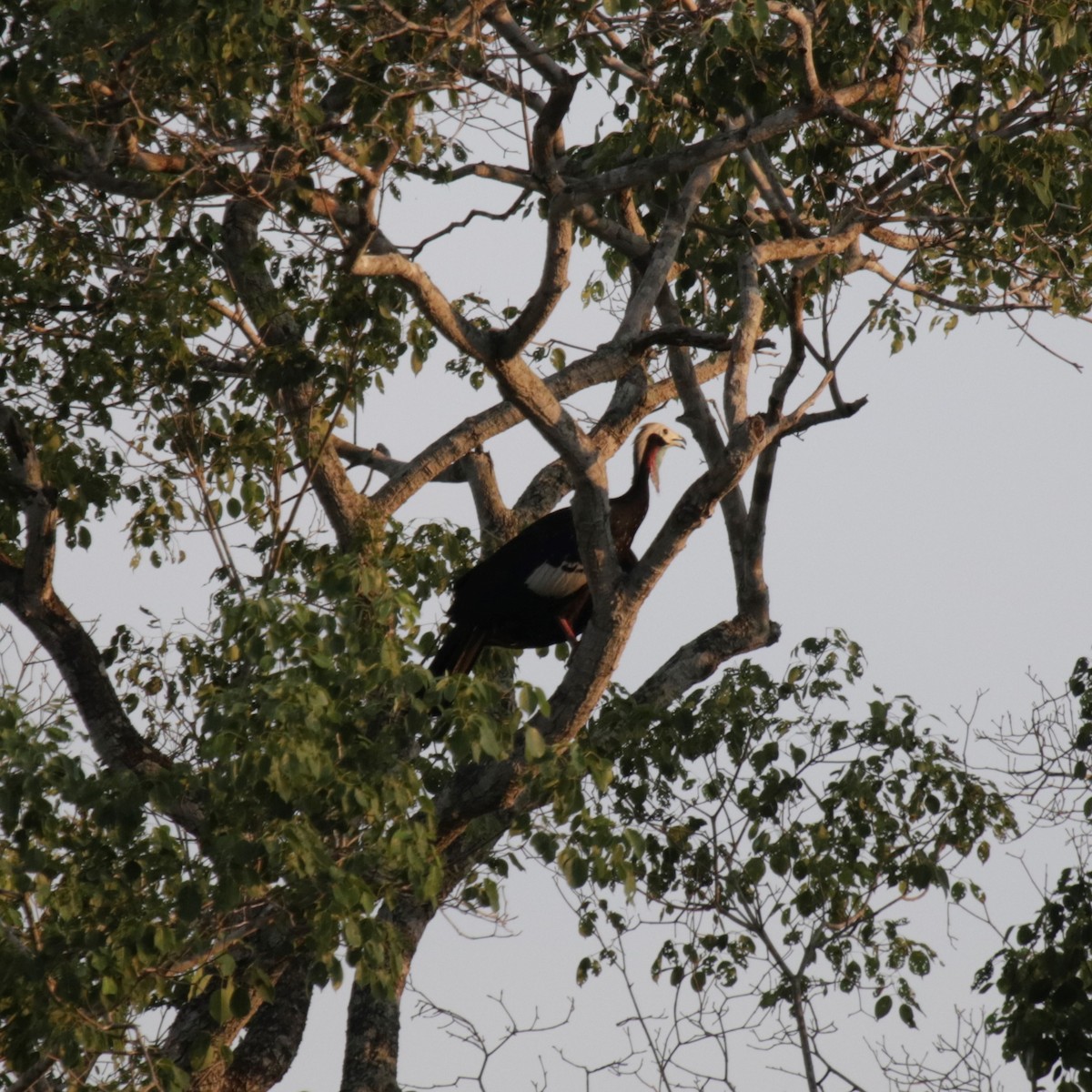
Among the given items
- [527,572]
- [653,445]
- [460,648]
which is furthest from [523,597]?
[653,445]

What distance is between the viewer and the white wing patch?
6.89 m

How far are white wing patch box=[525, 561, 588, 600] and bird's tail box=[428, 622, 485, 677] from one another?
13.1 inches

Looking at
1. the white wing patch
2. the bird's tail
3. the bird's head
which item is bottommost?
the bird's tail

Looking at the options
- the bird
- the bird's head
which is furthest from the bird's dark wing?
the bird's head

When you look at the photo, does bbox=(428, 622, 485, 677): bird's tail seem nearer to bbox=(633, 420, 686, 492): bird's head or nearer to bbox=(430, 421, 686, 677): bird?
bbox=(430, 421, 686, 677): bird

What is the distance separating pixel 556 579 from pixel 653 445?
1.16 meters

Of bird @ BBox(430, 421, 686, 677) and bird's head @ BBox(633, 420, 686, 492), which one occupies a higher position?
bird's head @ BBox(633, 420, 686, 492)

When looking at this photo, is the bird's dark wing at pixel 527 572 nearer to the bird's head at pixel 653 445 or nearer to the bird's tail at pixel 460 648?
the bird's tail at pixel 460 648

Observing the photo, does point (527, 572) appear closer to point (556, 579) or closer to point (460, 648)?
point (556, 579)

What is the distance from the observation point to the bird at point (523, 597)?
688 cm

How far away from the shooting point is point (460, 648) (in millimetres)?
7066

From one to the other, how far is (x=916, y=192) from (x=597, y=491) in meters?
1.84

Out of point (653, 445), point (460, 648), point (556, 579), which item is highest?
point (653, 445)

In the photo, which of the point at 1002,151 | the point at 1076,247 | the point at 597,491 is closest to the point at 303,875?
the point at 597,491
